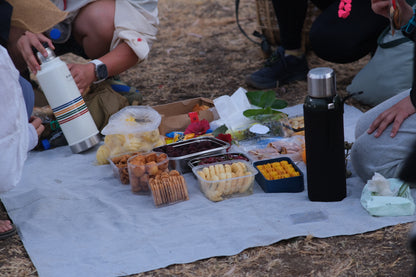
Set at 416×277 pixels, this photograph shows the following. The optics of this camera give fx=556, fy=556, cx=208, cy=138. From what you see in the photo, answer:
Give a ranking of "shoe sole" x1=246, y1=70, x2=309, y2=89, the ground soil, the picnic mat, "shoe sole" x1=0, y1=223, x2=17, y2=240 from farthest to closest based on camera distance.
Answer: "shoe sole" x1=246, y1=70, x2=309, y2=89 → "shoe sole" x1=0, y1=223, x2=17, y2=240 → the picnic mat → the ground soil

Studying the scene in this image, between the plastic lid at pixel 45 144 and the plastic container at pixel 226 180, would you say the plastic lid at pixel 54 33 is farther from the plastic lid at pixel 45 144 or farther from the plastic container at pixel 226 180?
the plastic container at pixel 226 180

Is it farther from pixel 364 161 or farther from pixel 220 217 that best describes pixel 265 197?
pixel 364 161

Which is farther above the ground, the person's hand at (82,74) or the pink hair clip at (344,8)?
the person's hand at (82,74)

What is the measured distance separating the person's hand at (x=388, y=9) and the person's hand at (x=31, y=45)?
1445 millimetres

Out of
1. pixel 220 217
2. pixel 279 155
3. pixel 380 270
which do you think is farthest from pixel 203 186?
pixel 380 270

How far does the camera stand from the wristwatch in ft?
9.54

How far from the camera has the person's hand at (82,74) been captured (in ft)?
9.20

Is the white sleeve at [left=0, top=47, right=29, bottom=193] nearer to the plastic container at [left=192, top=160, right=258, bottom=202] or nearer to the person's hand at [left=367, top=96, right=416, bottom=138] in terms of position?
the plastic container at [left=192, top=160, right=258, bottom=202]

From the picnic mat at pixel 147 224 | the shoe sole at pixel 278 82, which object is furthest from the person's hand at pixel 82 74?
the shoe sole at pixel 278 82

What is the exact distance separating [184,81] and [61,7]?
103cm

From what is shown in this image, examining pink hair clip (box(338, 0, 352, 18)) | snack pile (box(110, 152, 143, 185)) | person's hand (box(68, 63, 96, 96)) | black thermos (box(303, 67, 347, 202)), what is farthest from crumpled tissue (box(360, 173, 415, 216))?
person's hand (box(68, 63, 96, 96))

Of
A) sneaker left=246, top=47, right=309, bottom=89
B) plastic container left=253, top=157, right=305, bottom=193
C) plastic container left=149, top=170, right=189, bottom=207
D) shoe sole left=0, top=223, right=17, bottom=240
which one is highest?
shoe sole left=0, top=223, right=17, bottom=240

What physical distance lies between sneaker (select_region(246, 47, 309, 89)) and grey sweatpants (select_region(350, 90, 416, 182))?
129 centimetres

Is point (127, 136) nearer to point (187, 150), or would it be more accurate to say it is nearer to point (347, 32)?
point (187, 150)
